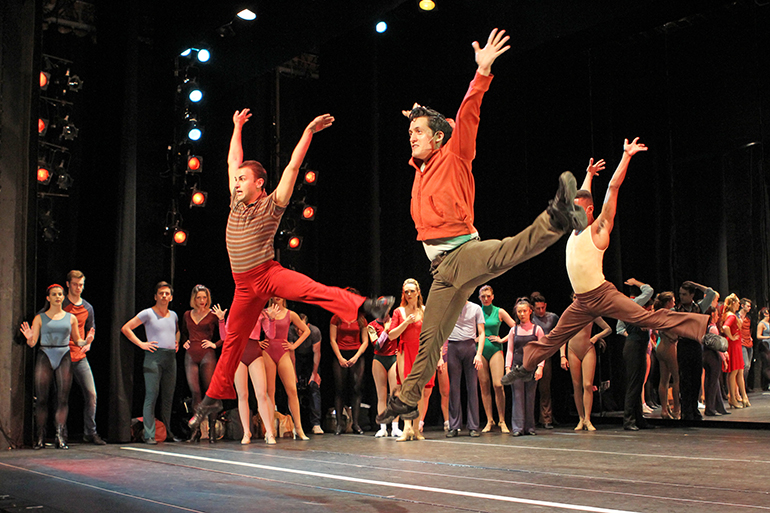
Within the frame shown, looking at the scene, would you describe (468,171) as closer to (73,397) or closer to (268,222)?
(268,222)

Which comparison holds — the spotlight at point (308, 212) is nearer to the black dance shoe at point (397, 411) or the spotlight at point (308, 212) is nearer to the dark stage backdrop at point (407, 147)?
the dark stage backdrop at point (407, 147)

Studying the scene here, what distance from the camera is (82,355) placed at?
7.79 metres

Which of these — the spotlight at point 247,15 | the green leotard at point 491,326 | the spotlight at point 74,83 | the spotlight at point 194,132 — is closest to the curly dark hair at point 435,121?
the spotlight at point 247,15

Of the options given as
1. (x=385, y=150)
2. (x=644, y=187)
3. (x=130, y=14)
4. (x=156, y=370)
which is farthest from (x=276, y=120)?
(x=644, y=187)

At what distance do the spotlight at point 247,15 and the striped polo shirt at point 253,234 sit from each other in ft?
12.8

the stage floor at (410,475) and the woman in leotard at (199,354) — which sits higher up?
the woman in leotard at (199,354)

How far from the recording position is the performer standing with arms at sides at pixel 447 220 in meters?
3.55

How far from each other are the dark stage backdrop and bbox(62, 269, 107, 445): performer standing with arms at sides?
0.79 ft

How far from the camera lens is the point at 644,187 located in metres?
9.11

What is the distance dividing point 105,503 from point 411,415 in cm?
208

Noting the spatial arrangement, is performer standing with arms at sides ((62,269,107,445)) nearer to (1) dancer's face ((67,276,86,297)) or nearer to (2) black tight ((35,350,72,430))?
(1) dancer's face ((67,276,86,297))

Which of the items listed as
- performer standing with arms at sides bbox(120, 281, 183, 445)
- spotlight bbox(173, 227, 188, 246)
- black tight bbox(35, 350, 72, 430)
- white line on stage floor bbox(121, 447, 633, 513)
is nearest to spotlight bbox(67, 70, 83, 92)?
spotlight bbox(173, 227, 188, 246)

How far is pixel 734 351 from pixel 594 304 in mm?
4399

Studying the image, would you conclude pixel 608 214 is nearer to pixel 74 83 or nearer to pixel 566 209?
pixel 566 209
